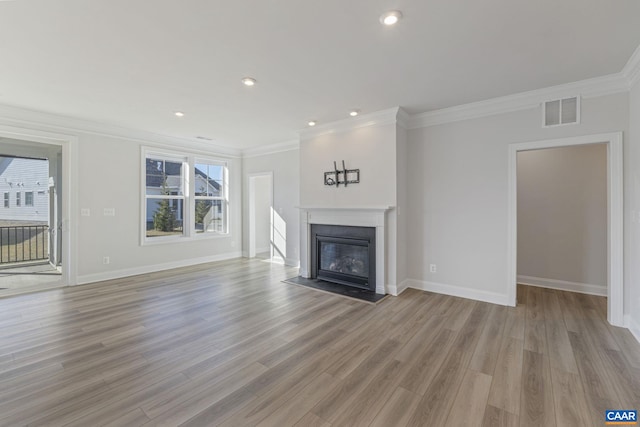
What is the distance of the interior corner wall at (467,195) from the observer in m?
3.58

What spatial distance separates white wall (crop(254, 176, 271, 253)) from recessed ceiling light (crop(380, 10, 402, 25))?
5.78m

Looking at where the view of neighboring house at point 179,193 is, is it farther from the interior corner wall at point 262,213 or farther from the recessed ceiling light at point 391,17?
the recessed ceiling light at point 391,17

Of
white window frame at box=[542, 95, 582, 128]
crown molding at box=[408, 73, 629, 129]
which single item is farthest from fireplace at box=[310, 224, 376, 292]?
white window frame at box=[542, 95, 582, 128]

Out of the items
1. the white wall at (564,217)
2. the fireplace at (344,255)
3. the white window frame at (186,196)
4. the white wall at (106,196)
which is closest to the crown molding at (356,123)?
the fireplace at (344,255)

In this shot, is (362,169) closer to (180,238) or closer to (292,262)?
(292,262)

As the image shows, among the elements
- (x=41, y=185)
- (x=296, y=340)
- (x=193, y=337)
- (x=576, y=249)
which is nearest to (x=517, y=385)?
(x=296, y=340)

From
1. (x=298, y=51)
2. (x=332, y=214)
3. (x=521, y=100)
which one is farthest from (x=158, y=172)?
(x=521, y=100)

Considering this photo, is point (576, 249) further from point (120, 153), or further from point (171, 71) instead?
point (120, 153)

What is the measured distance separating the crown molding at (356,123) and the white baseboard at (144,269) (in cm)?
353

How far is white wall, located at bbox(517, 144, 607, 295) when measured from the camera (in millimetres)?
4062

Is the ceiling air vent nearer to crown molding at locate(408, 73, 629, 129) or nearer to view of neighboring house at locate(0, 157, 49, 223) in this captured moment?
crown molding at locate(408, 73, 629, 129)

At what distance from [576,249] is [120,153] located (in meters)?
7.66

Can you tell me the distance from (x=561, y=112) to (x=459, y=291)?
8.36 ft

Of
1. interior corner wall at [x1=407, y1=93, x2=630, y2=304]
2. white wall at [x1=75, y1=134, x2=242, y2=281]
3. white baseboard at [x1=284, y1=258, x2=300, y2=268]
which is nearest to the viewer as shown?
interior corner wall at [x1=407, y1=93, x2=630, y2=304]
